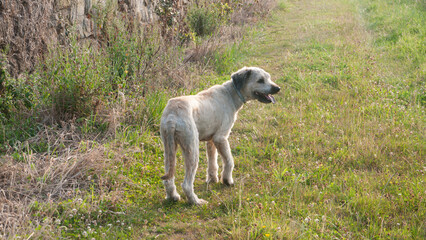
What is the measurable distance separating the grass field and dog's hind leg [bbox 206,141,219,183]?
0.54 feet

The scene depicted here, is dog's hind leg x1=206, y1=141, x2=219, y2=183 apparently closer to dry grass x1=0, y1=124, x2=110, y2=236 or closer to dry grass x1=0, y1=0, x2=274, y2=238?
dry grass x1=0, y1=0, x2=274, y2=238

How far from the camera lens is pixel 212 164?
546 cm

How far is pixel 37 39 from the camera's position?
6.11 m

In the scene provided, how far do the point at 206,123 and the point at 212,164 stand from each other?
28.3 inches

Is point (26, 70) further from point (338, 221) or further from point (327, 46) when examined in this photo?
point (327, 46)

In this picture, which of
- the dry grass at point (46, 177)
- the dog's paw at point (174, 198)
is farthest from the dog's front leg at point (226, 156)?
the dry grass at point (46, 177)

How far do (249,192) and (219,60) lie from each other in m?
5.38

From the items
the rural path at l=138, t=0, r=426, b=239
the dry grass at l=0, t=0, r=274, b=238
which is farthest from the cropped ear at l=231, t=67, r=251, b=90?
the dry grass at l=0, t=0, r=274, b=238

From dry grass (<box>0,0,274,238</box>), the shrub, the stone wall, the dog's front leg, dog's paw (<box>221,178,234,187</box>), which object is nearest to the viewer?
dry grass (<box>0,0,274,238</box>)

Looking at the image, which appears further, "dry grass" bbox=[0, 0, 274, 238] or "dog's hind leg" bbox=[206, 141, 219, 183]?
"dog's hind leg" bbox=[206, 141, 219, 183]

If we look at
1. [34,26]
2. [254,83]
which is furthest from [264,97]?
[34,26]

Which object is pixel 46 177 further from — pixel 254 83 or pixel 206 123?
pixel 254 83

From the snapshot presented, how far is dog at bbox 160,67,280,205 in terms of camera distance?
450cm

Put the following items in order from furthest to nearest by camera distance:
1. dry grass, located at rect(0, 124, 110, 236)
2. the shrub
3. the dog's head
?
1. the shrub
2. the dog's head
3. dry grass, located at rect(0, 124, 110, 236)
